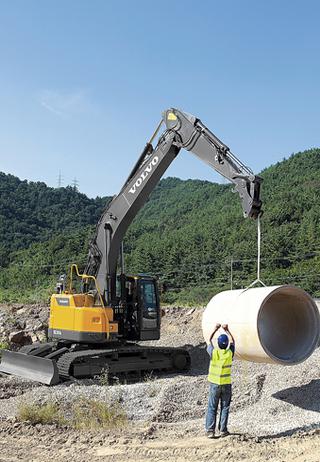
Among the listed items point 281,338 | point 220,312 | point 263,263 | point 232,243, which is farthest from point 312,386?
point 232,243

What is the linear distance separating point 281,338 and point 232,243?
43591mm

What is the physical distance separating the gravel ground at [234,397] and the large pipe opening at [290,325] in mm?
773

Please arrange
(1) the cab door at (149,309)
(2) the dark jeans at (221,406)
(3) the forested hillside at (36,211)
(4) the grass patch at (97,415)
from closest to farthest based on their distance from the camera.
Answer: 1. (2) the dark jeans at (221,406)
2. (4) the grass patch at (97,415)
3. (1) the cab door at (149,309)
4. (3) the forested hillside at (36,211)

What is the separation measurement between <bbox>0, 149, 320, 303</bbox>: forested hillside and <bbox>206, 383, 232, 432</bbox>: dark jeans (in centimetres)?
1906

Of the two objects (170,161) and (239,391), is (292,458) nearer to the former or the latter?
(239,391)

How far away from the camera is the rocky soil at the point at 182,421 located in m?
6.94

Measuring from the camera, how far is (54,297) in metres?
13.1

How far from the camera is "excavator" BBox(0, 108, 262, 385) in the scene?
1183 cm

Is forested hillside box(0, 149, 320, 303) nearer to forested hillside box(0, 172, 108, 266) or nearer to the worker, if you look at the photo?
forested hillside box(0, 172, 108, 266)

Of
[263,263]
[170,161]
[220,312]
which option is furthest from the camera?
[263,263]

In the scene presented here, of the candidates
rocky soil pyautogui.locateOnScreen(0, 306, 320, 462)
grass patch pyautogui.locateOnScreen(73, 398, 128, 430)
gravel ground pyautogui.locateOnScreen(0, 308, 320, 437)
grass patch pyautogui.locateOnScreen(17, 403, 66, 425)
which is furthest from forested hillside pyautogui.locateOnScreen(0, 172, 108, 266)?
grass patch pyautogui.locateOnScreen(17, 403, 66, 425)

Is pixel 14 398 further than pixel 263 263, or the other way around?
pixel 263 263

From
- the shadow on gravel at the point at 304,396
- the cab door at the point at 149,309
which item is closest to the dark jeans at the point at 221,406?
the shadow on gravel at the point at 304,396

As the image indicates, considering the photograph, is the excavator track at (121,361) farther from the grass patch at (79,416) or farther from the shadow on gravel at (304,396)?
the shadow on gravel at (304,396)
